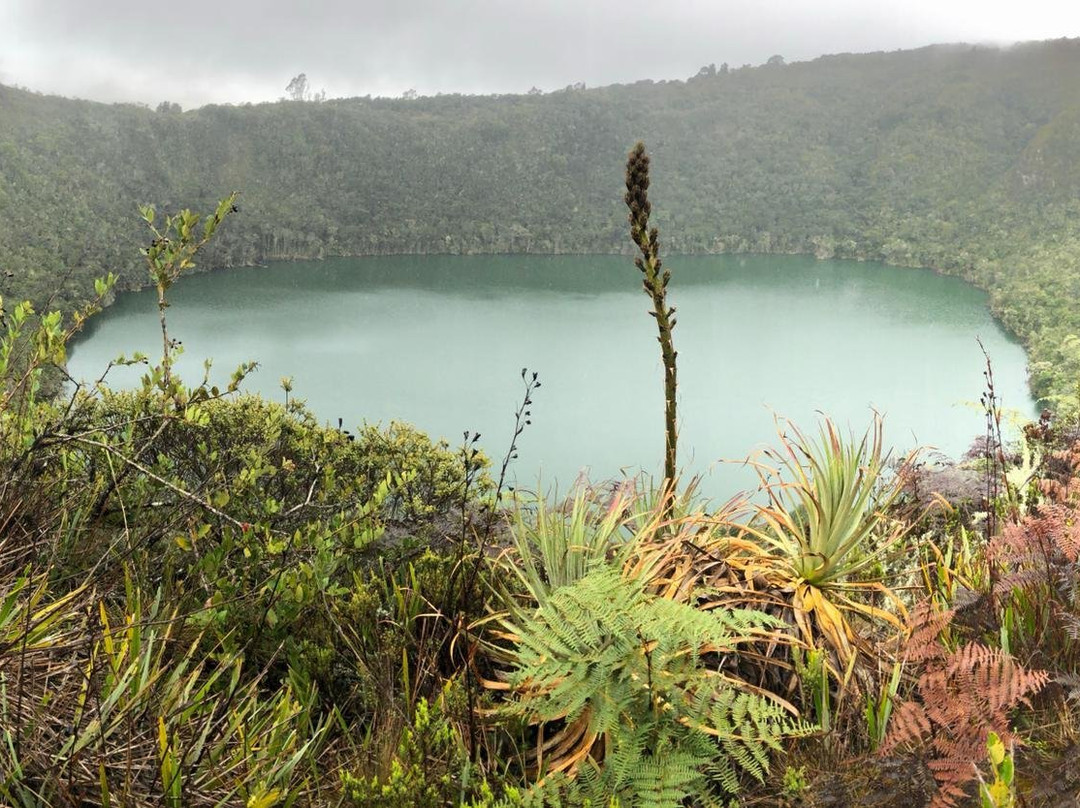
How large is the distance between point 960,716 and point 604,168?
75996mm

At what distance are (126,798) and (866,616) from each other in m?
1.79

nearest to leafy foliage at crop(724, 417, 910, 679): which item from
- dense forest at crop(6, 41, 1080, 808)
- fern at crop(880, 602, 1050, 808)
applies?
dense forest at crop(6, 41, 1080, 808)

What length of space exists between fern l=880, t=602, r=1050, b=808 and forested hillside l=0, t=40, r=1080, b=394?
4654 centimetres

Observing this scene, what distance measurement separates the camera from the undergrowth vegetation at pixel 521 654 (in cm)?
136

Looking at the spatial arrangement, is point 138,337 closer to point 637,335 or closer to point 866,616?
point 637,335

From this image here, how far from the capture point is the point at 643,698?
1583 mm

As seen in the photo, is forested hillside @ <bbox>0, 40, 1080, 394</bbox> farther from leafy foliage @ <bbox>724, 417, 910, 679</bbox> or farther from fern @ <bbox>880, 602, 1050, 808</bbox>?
fern @ <bbox>880, 602, 1050, 808</bbox>

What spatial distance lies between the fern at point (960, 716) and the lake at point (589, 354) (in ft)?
23.7

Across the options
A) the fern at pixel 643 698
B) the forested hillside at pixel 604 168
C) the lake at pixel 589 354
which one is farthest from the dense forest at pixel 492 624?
the forested hillside at pixel 604 168

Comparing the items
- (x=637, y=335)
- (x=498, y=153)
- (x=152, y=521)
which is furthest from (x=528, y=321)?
(x=498, y=153)

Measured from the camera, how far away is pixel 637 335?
3106cm

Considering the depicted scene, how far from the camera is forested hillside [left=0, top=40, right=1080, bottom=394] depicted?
54.0 meters

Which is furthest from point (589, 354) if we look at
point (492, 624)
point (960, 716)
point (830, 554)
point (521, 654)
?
point (960, 716)

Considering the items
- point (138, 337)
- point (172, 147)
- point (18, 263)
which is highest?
point (172, 147)
